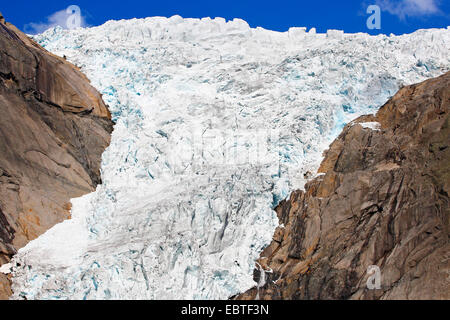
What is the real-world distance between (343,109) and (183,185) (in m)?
9.07

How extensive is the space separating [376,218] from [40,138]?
15.3 metres

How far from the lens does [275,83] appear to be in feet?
102

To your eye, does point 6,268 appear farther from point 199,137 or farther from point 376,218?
point 376,218

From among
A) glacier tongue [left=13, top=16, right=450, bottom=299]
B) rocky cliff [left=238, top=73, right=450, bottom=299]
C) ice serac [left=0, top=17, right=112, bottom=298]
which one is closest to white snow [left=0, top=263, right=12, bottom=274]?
ice serac [left=0, top=17, right=112, bottom=298]

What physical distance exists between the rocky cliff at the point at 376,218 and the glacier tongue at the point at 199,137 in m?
1.33

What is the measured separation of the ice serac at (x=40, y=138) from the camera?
80.2 feet

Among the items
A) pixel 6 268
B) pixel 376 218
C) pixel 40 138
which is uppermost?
pixel 40 138

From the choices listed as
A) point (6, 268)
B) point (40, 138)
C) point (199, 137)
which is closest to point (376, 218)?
point (199, 137)

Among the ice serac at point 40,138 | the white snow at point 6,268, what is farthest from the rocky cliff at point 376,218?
the ice serac at point 40,138

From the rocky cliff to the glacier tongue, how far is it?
1.33m

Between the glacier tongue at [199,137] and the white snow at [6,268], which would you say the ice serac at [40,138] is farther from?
the glacier tongue at [199,137]

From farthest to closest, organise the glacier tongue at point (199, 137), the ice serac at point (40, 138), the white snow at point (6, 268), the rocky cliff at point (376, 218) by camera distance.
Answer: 1. the ice serac at point (40, 138)
2. the glacier tongue at point (199, 137)
3. the white snow at point (6, 268)
4. the rocky cliff at point (376, 218)

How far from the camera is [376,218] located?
21656 mm
